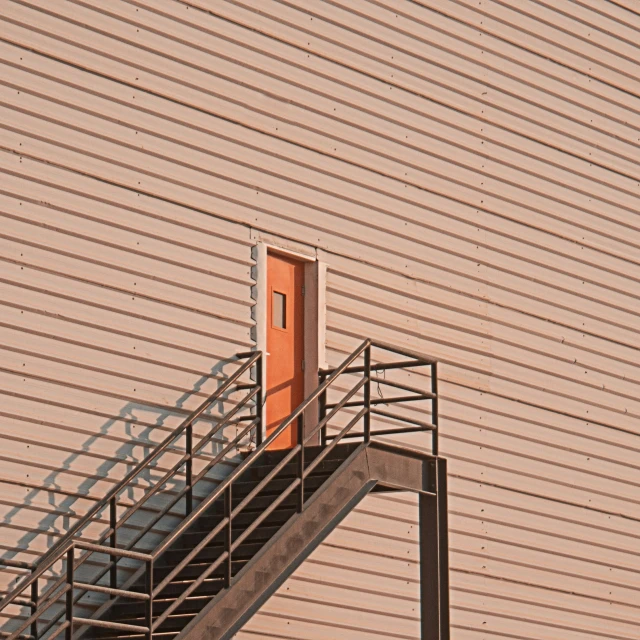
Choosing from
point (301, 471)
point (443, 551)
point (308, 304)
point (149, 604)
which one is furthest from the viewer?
point (308, 304)

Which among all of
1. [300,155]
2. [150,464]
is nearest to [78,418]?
[150,464]

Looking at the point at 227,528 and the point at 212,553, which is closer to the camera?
the point at 227,528

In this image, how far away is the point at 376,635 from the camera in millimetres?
15289

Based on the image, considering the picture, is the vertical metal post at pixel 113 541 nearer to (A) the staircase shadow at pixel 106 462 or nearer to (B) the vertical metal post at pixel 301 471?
(A) the staircase shadow at pixel 106 462

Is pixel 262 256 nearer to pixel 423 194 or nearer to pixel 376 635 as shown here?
pixel 423 194

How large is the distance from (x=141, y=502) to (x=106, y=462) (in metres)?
0.63

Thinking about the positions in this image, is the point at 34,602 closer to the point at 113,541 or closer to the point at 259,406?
the point at 113,541

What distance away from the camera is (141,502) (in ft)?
41.2

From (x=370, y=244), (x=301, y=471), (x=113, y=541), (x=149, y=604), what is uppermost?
(x=370, y=244)

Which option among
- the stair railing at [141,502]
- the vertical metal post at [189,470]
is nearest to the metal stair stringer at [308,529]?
the stair railing at [141,502]

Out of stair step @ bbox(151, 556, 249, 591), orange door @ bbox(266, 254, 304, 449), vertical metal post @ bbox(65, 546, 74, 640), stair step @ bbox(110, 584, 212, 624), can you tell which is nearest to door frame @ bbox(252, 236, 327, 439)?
orange door @ bbox(266, 254, 304, 449)

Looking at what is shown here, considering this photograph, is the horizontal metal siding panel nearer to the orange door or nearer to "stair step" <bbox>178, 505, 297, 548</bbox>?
"stair step" <bbox>178, 505, 297, 548</bbox>

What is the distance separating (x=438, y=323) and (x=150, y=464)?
4.55 metres

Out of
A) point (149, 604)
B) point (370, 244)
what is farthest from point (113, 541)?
point (370, 244)
